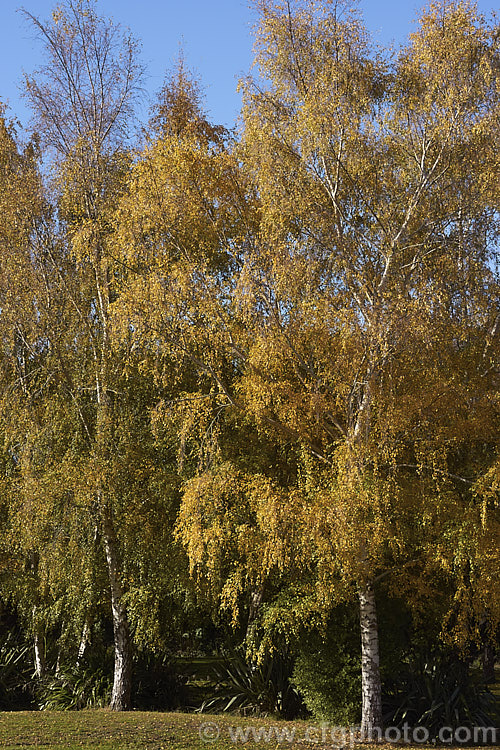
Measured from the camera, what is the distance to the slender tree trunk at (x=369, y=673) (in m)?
11.7

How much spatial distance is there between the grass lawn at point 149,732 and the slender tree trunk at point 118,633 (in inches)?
34.4

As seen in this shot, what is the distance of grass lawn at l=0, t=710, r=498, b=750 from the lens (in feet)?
34.7

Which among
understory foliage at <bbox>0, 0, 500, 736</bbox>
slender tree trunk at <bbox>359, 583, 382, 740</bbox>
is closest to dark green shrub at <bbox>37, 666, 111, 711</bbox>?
understory foliage at <bbox>0, 0, 500, 736</bbox>

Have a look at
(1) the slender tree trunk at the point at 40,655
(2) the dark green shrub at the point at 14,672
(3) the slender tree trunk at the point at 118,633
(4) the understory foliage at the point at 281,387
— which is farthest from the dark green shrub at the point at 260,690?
(2) the dark green shrub at the point at 14,672

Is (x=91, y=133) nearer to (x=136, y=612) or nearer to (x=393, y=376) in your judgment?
(x=393, y=376)

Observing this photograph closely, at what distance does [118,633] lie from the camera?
14719 millimetres

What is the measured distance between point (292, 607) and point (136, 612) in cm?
321

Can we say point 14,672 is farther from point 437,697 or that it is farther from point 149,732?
point 437,697

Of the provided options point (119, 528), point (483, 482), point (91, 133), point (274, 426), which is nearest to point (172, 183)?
point (91, 133)

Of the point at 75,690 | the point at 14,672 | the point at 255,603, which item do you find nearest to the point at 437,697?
the point at 255,603

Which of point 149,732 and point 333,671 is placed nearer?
point 149,732

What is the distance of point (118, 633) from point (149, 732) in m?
3.49

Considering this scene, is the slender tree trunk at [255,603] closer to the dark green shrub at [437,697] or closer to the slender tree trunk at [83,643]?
the dark green shrub at [437,697]

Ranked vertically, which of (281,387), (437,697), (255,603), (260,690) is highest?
(281,387)
